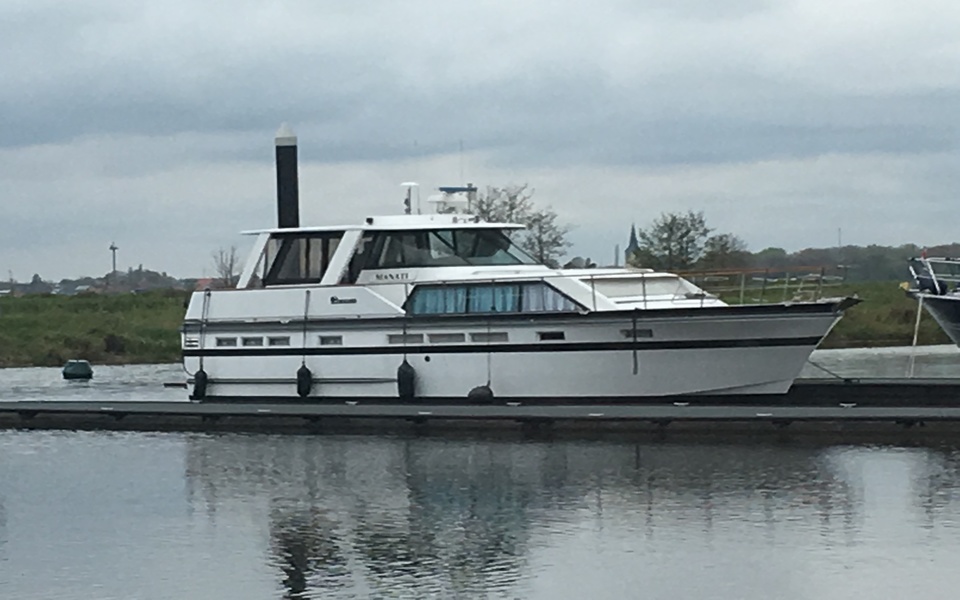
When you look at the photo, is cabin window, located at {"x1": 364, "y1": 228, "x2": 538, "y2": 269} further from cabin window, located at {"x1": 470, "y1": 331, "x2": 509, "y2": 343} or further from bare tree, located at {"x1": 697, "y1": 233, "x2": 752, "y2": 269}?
bare tree, located at {"x1": 697, "y1": 233, "x2": 752, "y2": 269}

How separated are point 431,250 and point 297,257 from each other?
2349 mm

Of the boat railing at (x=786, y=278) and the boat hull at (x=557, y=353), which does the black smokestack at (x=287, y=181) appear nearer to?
the boat hull at (x=557, y=353)

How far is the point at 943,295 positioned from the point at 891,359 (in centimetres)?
689

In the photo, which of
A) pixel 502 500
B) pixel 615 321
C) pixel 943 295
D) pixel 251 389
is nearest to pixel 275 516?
pixel 502 500

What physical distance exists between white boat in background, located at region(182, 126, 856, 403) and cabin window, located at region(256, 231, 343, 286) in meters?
0.02

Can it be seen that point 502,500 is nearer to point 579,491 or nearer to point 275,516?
point 579,491

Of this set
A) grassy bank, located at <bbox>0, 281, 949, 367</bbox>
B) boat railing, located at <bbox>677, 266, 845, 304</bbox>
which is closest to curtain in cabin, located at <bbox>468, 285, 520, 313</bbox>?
boat railing, located at <bbox>677, 266, 845, 304</bbox>

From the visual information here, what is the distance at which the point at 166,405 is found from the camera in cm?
2936

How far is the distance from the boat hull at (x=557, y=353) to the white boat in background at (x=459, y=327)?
22 mm

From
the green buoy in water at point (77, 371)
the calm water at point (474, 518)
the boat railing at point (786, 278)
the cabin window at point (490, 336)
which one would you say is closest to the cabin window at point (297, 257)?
the calm water at point (474, 518)

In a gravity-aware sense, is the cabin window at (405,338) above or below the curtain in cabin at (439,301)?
below

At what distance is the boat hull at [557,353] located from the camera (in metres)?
25.6

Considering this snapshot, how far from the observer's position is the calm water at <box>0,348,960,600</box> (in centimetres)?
1557

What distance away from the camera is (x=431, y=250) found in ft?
93.4
